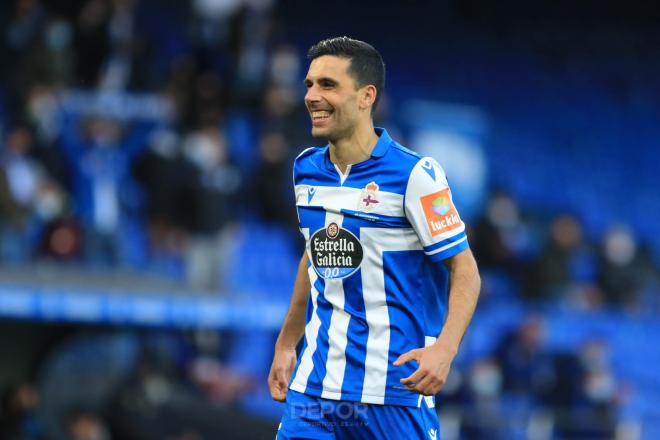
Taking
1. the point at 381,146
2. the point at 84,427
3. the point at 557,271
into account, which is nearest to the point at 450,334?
the point at 381,146

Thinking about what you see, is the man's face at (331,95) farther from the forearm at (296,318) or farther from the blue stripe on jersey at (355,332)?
the forearm at (296,318)

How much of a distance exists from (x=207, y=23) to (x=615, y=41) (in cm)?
826

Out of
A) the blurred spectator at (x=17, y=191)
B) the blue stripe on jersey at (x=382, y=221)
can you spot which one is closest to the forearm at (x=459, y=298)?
the blue stripe on jersey at (x=382, y=221)

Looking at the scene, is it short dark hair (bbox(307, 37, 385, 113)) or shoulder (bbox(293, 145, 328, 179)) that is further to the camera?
shoulder (bbox(293, 145, 328, 179))

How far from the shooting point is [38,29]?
11.7 meters

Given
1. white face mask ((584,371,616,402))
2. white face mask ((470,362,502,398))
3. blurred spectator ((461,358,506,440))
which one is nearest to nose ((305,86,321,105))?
blurred spectator ((461,358,506,440))

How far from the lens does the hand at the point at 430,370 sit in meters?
3.87

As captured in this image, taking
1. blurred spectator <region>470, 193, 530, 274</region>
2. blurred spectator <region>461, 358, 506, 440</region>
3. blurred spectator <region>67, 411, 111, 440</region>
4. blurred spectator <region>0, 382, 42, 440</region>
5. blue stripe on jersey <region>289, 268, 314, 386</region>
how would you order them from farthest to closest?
blurred spectator <region>470, 193, 530, 274</region>, blurred spectator <region>461, 358, 506, 440</region>, blurred spectator <region>67, 411, 111, 440</region>, blurred spectator <region>0, 382, 42, 440</region>, blue stripe on jersey <region>289, 268, 314, 386</region>

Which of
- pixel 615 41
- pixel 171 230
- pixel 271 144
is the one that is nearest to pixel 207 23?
pixel 271 144

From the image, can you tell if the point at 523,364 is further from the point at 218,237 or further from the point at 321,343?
the point at 321,343

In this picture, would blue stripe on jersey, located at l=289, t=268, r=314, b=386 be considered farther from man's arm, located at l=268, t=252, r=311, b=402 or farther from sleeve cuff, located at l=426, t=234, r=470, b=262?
sleeve cuff, located at l=426, t=234, r=470, b=262

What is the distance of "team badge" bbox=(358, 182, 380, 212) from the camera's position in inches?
163

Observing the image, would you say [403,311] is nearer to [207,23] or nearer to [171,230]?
[171,230]

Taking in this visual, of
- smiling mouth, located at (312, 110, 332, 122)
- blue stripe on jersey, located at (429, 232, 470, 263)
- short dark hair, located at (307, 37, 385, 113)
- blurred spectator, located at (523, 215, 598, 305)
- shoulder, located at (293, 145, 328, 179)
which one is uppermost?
short dark hair, located at (307, 37, 385, 113)
